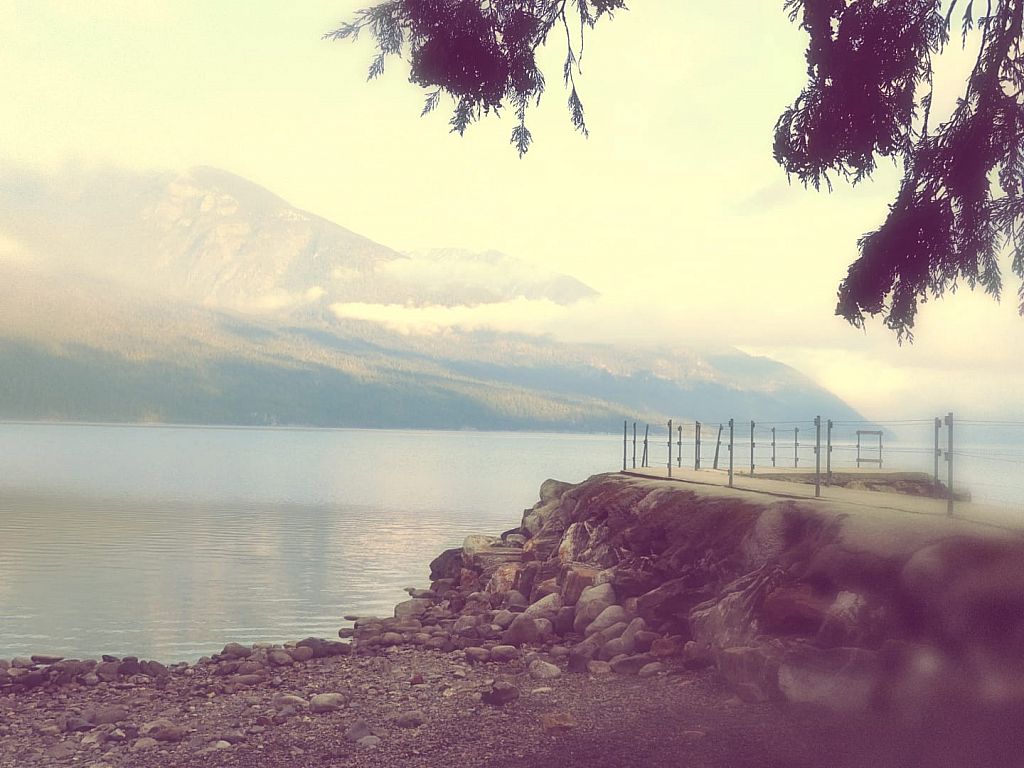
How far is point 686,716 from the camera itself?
10648 mm

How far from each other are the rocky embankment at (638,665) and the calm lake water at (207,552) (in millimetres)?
5027

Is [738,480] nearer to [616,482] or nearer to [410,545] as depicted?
[616,482]

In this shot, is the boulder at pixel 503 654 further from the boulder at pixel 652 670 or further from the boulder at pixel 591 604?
the boulder at pixel 652 670

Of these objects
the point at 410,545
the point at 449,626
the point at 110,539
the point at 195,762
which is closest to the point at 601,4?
the point at 195,762

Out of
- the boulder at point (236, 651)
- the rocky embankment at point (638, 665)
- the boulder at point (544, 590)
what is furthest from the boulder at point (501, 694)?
the boulder at point (236, 651)

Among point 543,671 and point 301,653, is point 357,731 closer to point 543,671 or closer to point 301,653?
point 543,671

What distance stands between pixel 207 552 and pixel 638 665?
28.9 m

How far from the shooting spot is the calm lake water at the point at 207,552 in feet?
77.0

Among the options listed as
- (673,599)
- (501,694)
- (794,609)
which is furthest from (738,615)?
(501,694)

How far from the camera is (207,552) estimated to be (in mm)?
38281

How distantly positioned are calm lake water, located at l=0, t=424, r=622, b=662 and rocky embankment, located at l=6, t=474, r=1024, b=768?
503cm

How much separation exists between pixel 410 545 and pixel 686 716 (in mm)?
31626

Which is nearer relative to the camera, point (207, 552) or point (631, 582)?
point (631, 582)

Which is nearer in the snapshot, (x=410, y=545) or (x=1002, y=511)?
(x=1002, y=511)
